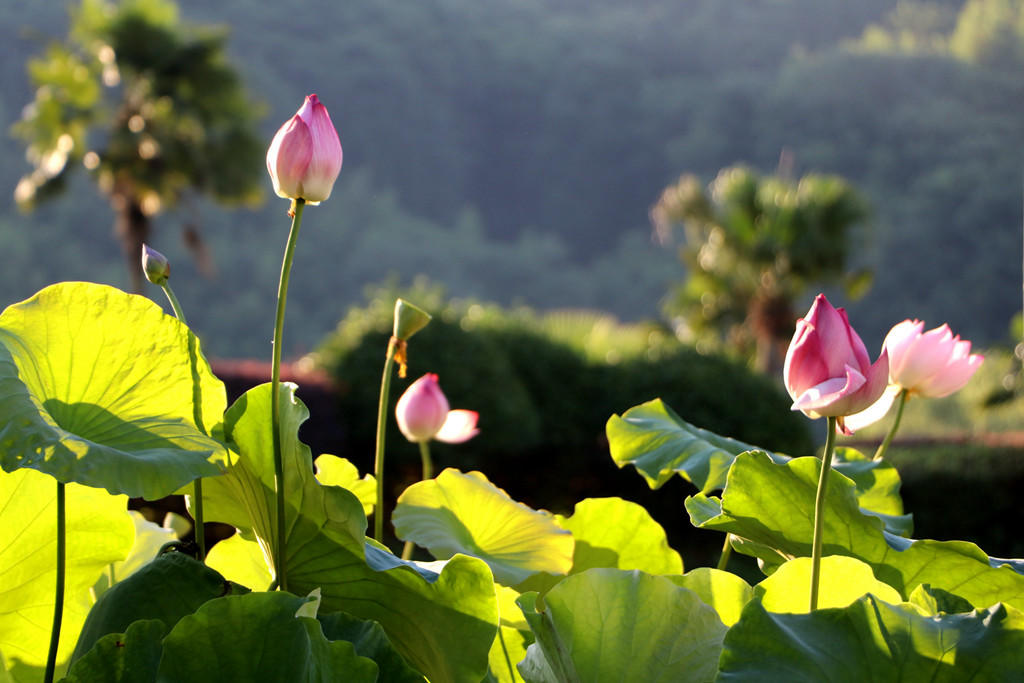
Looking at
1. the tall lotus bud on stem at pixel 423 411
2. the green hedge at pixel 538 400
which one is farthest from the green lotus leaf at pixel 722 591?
the green hedge at pixel 538 400

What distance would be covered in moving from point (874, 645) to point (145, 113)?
15.4 m

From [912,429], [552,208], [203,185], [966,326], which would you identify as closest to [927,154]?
[966,326]

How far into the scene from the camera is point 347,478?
76 centimetres

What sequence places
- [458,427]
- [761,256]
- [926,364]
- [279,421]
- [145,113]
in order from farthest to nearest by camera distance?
[145,113]
[761,256]
[458,427]
[926,364]
[279,421]

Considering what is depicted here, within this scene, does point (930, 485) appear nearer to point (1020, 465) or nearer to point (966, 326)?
point (1020, 465)

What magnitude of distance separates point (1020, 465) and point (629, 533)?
21.0 ft

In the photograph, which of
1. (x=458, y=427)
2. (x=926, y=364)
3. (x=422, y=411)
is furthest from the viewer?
(x=458, y=427)

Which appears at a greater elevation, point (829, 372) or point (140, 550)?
point (829, 372)

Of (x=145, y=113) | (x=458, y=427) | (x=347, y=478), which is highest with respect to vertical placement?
(x=347, y=478)

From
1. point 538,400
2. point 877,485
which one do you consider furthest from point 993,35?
point 877,485

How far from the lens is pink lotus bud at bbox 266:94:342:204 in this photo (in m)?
0.66

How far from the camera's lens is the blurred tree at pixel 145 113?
14.2 m

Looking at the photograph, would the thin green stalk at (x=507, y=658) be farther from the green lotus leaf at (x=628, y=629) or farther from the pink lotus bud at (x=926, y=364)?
the pink lotus bud at (x=926, y=364)

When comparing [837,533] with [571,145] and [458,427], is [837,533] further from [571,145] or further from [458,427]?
[571,145]
